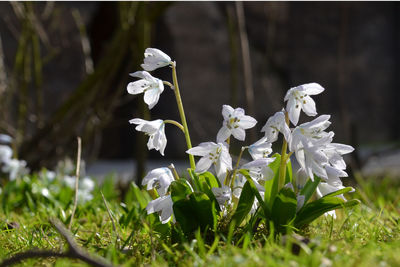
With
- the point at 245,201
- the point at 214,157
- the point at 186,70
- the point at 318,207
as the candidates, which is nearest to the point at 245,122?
the point at 214,157

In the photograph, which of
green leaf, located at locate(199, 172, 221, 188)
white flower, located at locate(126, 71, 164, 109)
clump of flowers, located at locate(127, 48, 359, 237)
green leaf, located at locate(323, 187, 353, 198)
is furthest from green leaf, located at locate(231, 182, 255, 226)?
white flower, located at locate(126, 71, 164, 109)

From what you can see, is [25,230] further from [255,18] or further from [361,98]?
[361,98]

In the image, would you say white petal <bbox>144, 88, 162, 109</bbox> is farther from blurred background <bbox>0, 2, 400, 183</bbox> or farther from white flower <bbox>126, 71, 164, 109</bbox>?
blurred background <bbox>0, 2, 400, 183</bbox>

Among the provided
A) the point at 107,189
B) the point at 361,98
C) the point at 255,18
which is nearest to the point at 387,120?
the point at 361,98

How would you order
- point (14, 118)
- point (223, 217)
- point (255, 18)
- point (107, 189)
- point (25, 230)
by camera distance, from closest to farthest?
point (223, 217) < point (25, 230) < point (107, 189) < point (14, 118) < point (255, 18)

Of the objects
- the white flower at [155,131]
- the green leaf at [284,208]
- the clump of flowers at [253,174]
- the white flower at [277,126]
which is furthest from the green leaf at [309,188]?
the white flower at [155,131]

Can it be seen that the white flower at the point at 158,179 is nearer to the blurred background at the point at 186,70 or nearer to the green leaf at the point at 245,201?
the green leaf at the point at 245,201

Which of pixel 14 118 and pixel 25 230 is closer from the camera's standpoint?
pixel 25 230
